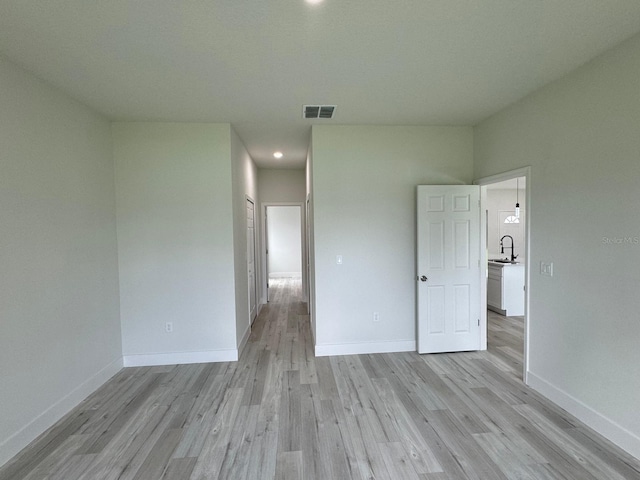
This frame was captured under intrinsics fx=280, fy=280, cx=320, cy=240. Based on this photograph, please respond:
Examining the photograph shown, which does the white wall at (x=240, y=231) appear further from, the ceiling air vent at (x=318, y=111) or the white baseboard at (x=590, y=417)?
the white baseboard at (x=590, y=417)

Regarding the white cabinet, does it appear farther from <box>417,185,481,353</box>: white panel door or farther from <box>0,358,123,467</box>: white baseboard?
<box>0,358,123,467</box>: white baseboard

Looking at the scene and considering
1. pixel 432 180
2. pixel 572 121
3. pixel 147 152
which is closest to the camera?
pixel 572 121

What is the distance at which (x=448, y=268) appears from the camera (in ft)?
10.9

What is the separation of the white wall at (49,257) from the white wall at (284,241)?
21.0ft

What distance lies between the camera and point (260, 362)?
10.5ft

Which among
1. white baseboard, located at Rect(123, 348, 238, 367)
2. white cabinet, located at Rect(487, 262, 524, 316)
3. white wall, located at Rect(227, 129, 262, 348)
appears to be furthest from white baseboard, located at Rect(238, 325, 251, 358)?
white cabinet, located at Rect(487, 262, 524, 316)

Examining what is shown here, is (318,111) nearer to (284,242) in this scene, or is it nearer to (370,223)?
(370,223)

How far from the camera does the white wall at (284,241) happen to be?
30.5ft

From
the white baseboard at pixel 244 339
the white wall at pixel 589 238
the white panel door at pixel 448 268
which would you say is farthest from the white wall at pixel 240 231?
the white wall at pixel 589 238

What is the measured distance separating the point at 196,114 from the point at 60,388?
2706 millimetres

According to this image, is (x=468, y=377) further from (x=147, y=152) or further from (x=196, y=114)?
(x=147, y=152)

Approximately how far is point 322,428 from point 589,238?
2.46 m

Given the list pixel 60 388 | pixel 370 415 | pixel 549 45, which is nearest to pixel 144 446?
pixel 60 388

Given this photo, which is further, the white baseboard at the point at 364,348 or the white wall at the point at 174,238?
the white baseboard at the point at 364,348
